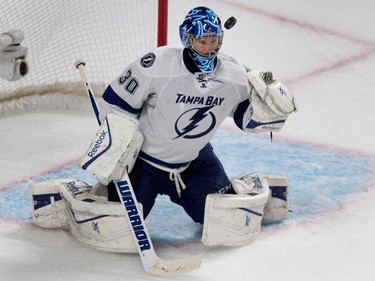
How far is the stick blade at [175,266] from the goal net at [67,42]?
122 centimetres

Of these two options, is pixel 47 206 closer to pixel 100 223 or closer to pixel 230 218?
pixel 100 223

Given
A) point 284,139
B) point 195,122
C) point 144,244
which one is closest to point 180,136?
point 195,122

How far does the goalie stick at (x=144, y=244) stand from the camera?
9.11 ft

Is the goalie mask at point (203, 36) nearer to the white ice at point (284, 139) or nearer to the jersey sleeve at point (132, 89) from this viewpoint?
the jersey sleeve at point (132, 89)

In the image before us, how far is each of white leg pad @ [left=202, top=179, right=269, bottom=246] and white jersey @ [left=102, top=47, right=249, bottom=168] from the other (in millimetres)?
162

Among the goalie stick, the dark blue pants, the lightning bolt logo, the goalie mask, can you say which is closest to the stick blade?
the goalie stick

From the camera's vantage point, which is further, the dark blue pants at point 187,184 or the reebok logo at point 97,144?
the dark blue pants at point 187,184

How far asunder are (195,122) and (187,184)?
19cm

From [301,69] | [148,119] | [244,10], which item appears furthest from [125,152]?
[244,10]

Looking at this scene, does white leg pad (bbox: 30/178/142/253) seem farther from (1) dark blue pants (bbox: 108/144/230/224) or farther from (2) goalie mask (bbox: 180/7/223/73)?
(2) goalie mask (bbox: 180/7/223/73)

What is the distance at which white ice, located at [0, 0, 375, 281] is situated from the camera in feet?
9.30

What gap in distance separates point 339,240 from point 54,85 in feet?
4.27

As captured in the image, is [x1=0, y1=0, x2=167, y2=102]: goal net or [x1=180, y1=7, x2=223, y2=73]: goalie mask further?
[x1=0, y1=0, x2=167, y2=102]: goal net

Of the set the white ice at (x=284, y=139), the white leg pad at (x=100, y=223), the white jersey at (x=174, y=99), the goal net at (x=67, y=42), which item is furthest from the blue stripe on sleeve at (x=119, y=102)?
the goal net at (x=67, y=42)
